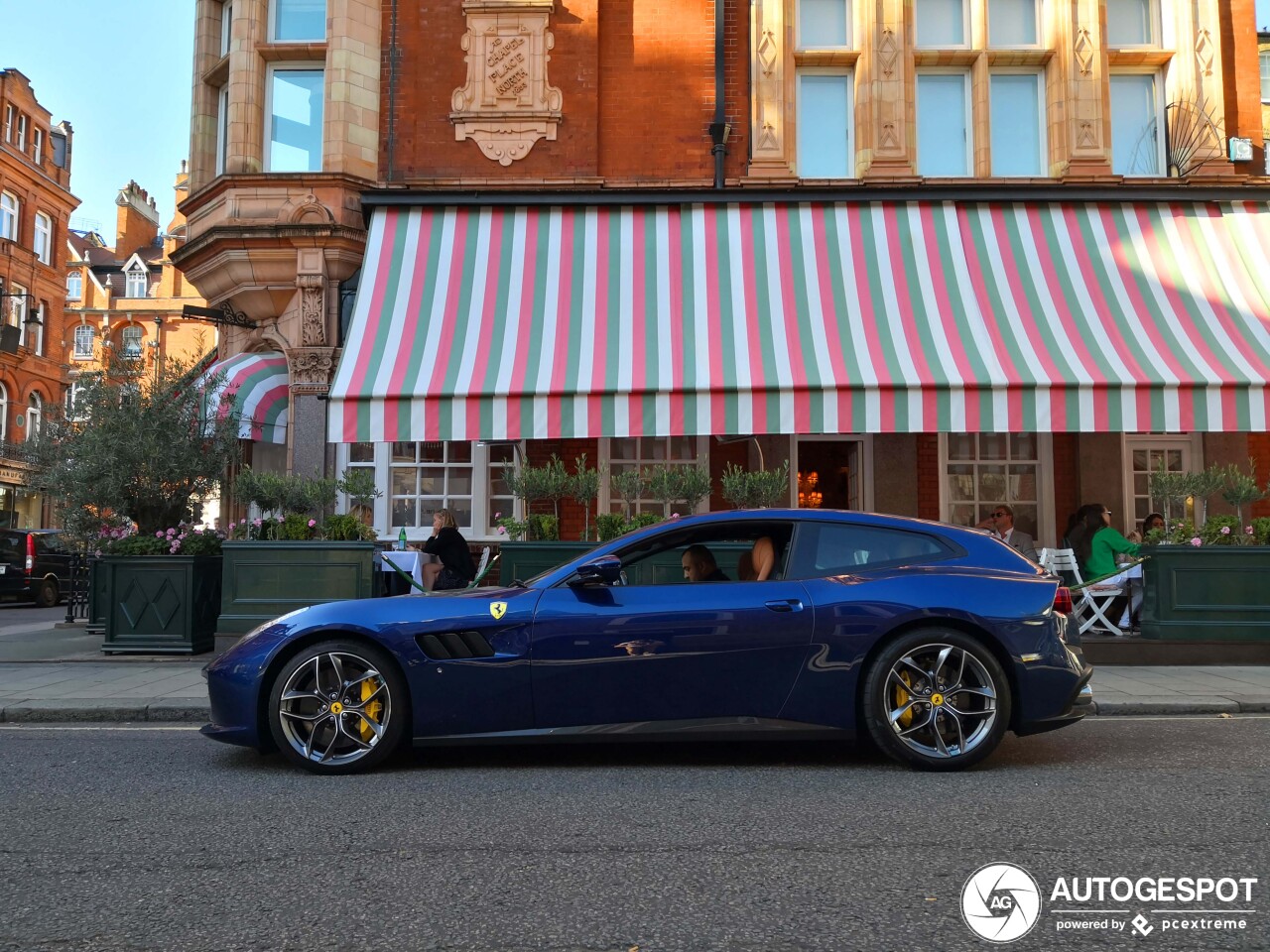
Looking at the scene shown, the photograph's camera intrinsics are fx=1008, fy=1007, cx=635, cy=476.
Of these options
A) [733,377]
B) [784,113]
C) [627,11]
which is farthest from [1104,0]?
[733,377]

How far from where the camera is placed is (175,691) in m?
8.16

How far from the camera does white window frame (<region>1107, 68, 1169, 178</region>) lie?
13.6 m

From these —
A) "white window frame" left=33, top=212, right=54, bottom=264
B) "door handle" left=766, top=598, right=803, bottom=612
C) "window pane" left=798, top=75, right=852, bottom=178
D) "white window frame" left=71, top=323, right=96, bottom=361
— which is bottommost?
"door handle" left=766, top=598, right=803, bottom=612

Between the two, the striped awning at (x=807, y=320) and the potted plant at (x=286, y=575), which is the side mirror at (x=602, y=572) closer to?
the striped awning at (x=807, y=320)

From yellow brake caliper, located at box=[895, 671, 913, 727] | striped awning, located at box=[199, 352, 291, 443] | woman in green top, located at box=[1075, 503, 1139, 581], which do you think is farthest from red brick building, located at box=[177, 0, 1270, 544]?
yellow brake caliper, located at box=[895, 671, 913, 727]

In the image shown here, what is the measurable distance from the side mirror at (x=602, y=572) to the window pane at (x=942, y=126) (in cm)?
1035

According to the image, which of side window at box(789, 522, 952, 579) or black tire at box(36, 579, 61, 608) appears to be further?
black tire at box(36, 579, 61, 608)

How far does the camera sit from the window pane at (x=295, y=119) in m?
13.9

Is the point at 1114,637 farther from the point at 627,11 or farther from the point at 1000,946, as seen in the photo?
the point at 627,11

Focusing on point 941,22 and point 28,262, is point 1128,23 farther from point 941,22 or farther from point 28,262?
point 28,262

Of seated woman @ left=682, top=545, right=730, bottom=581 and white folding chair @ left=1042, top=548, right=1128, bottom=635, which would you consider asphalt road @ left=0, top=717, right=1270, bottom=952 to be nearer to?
seated woman @ left=682, top=545, right=730, bottom=581

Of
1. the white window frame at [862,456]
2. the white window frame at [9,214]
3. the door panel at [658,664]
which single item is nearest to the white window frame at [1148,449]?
the white window frame at [862,456]

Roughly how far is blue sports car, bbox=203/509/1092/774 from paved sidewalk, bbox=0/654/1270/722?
2540 millimetres

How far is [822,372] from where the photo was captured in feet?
32.8
